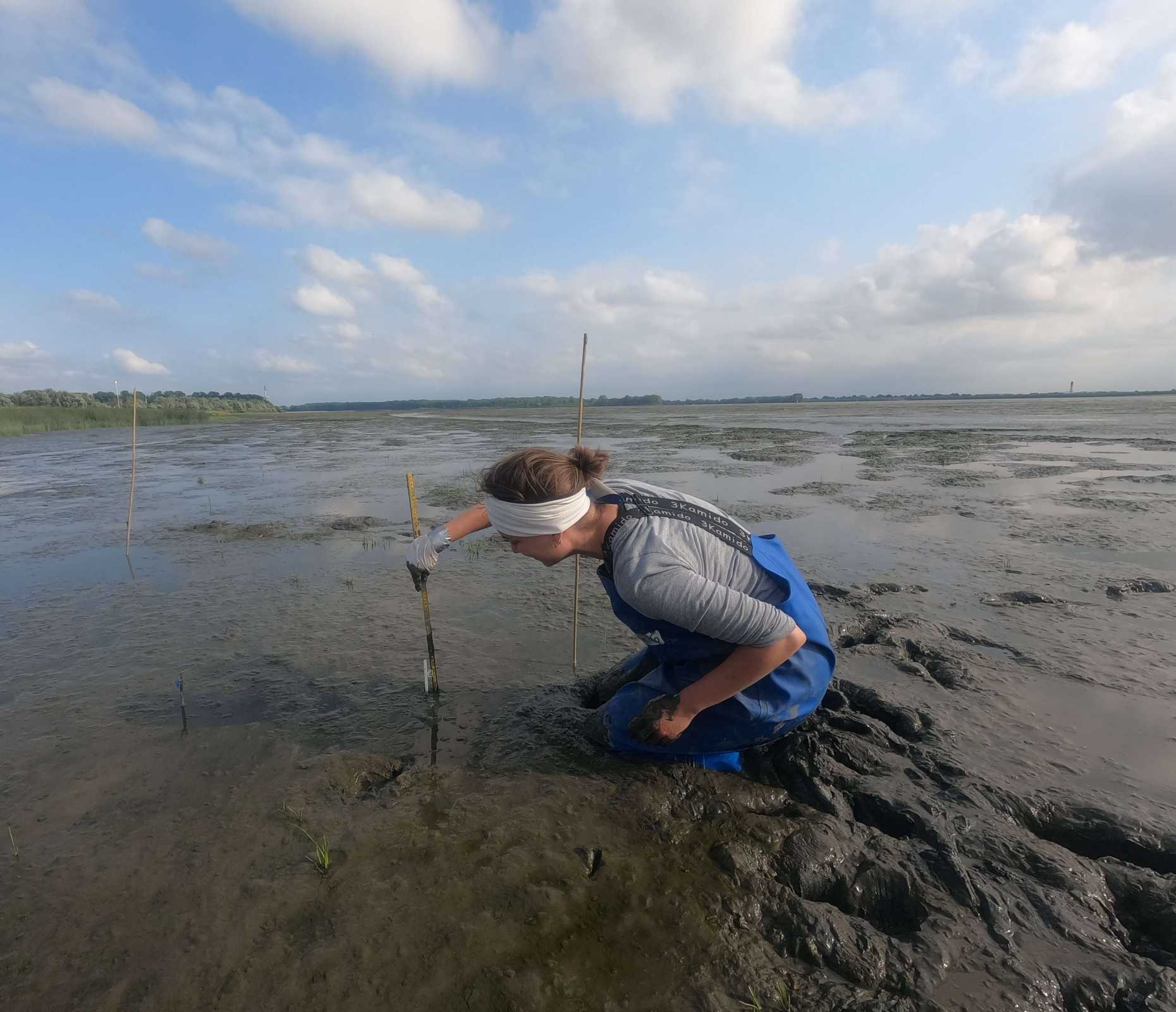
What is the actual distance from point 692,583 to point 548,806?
1378 millimetres

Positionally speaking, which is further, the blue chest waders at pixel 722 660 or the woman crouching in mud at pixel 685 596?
the blue chest waders at pixel 722 660

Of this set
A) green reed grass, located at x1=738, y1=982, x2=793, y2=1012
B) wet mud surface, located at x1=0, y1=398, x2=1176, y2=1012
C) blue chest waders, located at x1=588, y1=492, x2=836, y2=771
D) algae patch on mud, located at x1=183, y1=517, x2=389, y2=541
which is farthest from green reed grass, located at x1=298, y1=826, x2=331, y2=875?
algae patch on mud, located at x1=183, y1=517, x2=389, y2=541

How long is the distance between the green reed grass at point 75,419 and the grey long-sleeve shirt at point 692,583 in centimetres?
4272

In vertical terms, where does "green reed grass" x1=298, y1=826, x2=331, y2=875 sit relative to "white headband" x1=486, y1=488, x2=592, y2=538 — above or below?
below

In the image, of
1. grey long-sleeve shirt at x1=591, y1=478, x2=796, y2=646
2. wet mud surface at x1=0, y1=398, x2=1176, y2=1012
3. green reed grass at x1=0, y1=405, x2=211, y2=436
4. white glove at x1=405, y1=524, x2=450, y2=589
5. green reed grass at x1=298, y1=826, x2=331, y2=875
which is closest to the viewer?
wet mud surface at x1=0, y1=398, x2=1176, y2=1012

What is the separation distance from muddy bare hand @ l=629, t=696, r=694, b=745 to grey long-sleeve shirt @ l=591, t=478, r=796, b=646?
1.35 feet

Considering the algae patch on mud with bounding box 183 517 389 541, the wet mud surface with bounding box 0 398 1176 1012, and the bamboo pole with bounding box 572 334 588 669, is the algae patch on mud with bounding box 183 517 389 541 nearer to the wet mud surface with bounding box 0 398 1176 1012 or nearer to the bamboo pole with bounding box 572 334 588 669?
the wet mud surface with bounding box 0 398 1176 1012

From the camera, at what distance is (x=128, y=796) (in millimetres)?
2998

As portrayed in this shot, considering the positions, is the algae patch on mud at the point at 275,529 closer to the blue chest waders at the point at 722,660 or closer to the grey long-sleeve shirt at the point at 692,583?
the blue chest waders at the point at 722,660

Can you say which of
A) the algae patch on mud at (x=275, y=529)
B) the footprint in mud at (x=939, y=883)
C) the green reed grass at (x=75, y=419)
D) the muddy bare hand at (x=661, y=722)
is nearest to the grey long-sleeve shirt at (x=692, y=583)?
the muddy bare hand at (x=661, y=722)

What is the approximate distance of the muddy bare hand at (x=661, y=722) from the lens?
2.72m

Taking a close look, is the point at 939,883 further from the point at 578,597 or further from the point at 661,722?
the point at 578,597

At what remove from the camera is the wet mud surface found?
204cm

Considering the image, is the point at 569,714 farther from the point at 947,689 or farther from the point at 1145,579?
the point at 1145,579
